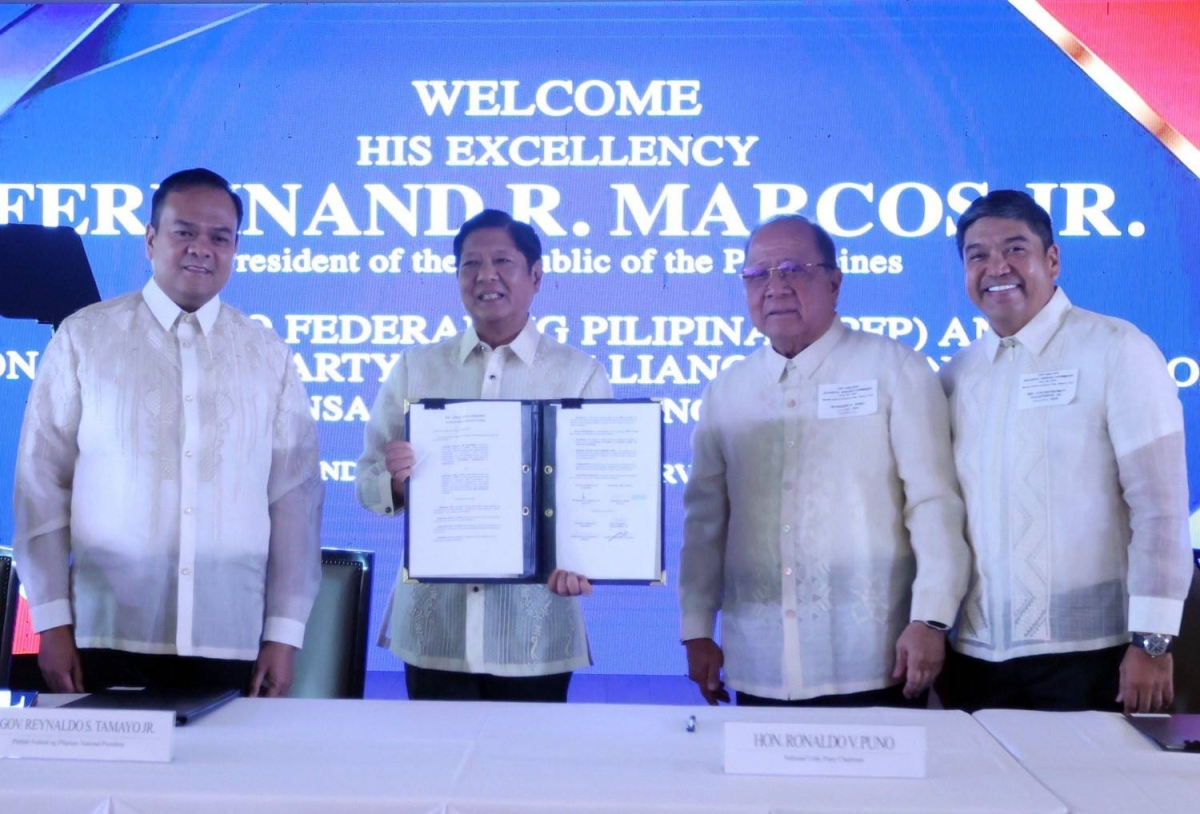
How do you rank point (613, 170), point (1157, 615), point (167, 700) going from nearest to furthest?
point (167, 700)
point (1157, 615)
point (613, 170)

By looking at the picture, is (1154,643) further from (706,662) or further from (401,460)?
(401,460)

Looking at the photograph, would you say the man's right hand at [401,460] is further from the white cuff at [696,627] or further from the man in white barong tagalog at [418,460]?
the white cuff at [696,627]

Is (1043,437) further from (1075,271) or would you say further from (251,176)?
(251,176)

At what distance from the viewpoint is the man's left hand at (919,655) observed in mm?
2314

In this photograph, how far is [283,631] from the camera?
2.42m

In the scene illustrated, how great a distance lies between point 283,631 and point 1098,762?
168 cm

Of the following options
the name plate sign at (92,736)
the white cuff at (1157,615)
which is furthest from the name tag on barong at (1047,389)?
the name plate sign at (92,736)

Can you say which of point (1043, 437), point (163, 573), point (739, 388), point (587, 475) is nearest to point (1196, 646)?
point (1043, 437)

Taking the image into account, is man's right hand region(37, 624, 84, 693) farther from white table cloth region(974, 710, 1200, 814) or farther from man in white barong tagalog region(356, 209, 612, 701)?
white table cloth region(974, 710, 1200, 814)

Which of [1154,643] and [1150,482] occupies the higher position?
[1150,482]

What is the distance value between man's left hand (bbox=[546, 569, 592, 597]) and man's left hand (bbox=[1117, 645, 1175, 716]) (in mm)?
1147

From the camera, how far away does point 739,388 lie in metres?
2.63

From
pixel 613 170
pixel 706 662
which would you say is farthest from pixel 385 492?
pixel 613 170

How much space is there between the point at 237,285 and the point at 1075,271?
10.3ft
